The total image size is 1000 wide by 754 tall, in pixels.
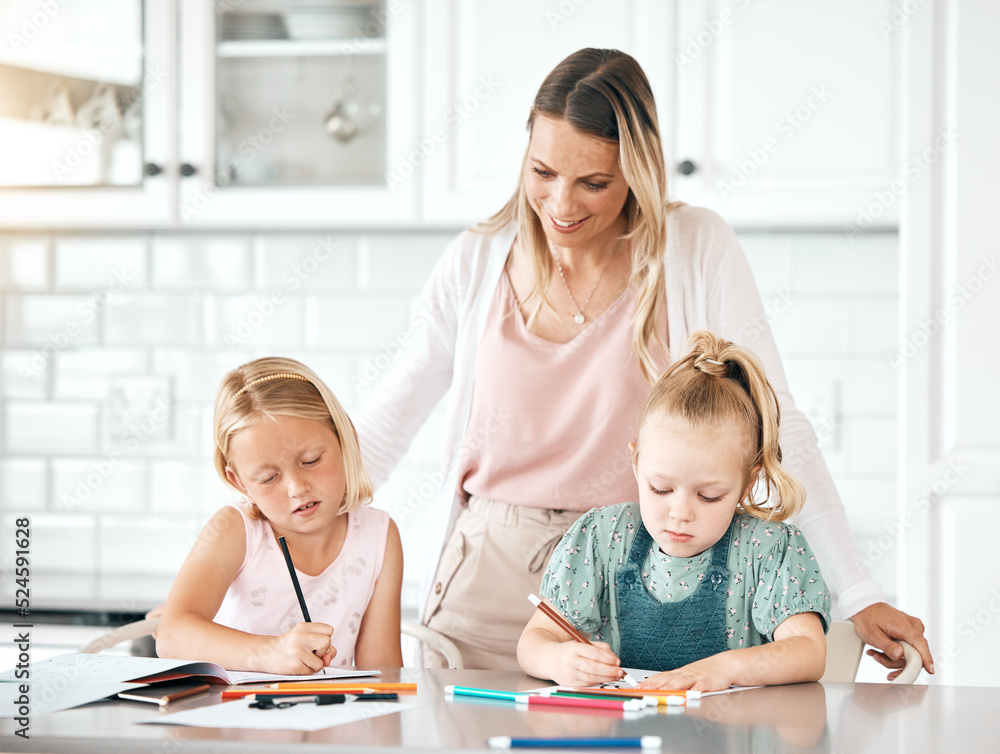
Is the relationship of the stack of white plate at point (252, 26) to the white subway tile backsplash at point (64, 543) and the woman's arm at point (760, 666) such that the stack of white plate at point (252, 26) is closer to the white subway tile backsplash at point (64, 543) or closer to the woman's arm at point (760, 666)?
the white subway tile backsplash at point (64, 543)

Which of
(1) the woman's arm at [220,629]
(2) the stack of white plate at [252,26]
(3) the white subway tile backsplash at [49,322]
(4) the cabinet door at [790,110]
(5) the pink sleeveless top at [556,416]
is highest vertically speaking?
(2) the stack of white plate at [252,26]

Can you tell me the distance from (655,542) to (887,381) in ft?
5.03

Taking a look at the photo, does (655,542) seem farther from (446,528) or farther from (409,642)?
(409,642)

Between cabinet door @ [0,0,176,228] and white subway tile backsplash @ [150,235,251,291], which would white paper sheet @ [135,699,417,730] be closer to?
cabinet door @ [0,0,176,228]

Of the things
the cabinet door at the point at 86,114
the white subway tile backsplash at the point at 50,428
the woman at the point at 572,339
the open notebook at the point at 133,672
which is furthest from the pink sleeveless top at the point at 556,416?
the white subway tile backsplash at the point at 50,428

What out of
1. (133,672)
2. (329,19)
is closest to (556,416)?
(133,672)

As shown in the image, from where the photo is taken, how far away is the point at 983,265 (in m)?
2.12

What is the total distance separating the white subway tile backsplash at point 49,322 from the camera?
2.86 m

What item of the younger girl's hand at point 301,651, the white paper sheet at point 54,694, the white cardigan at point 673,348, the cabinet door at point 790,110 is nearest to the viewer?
the white paper sheet at point 54,694

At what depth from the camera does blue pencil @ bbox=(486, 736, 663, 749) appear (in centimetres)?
83

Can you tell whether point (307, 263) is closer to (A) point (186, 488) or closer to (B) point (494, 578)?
(A) point (186, 488)

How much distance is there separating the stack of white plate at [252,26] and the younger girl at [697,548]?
167 cm

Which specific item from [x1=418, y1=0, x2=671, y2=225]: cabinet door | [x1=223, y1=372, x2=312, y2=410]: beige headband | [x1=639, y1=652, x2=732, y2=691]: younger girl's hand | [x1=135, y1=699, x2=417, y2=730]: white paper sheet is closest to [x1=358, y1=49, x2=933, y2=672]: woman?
[x1=223, y1=372, x2=312, y2=410]: beige headband

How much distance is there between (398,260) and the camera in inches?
108
